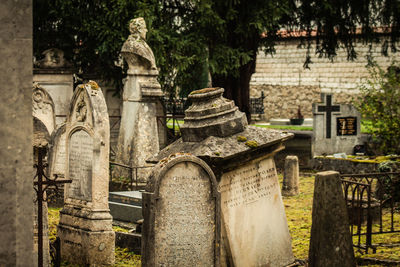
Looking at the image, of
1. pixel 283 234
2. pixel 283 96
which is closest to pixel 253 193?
pixel 283 234

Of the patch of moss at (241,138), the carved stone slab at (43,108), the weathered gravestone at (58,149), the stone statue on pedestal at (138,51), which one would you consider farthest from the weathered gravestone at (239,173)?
the stone statue on pedestal at (138,51)

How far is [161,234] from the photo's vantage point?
6.04m

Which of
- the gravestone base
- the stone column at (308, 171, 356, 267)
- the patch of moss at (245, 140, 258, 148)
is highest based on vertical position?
the patch of moss at (245, 140, 258, 148)

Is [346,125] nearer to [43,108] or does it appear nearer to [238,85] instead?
[238,85]

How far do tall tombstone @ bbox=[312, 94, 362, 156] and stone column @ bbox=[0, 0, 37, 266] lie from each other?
49.7 feet

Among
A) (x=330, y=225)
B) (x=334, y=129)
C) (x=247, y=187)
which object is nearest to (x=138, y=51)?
(x=334, y=129)

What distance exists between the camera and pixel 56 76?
1711 centimetres

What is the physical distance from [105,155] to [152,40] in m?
8.77

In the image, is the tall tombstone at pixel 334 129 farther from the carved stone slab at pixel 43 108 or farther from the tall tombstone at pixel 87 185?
the tall tombstone at pixel 87 185

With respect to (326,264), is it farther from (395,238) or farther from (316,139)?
(316,139)

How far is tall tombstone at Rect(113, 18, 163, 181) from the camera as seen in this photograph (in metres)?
13.6

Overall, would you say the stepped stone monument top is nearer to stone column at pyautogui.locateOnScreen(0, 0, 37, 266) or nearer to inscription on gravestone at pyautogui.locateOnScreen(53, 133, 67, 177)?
inscription on gravestone at pyautogui.locateOnScreen(53, 133, 67, 177)

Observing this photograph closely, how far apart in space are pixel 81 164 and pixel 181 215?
99.5 inches

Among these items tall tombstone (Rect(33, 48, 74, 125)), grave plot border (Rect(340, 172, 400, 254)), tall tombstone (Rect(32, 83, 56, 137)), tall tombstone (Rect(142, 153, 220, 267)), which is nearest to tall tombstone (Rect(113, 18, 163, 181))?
tall tombstone (Rect(32, 83, 56, 137))
